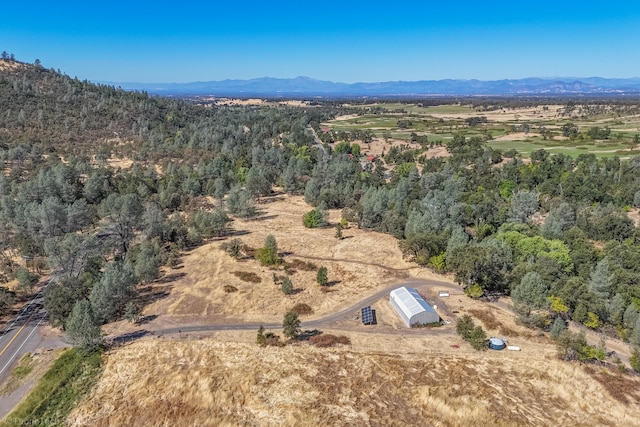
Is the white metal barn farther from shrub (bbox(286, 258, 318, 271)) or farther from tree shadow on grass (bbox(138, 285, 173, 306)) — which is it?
tree shadow on grass (bbox(138, 285, 173, 306))

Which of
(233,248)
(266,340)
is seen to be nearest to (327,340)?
(266,340)

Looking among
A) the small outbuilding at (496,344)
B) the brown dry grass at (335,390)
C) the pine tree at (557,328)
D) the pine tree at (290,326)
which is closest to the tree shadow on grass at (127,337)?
the brown dry grass at (335,390)

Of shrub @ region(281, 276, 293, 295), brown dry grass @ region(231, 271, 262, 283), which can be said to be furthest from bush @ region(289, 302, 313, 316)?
brown dry grass @ region(231, 271, 262, 283)

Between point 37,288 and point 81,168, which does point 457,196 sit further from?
point 81,168

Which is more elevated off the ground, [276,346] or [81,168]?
[81,168]

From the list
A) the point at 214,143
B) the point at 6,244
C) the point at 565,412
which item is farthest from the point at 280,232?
the point at 214,143

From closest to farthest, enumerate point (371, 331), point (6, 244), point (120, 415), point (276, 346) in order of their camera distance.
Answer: point (120, 415) → point (276, 346) → point (371, 331) → point (6, 244)
